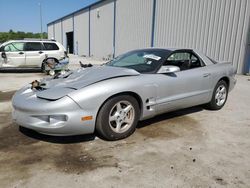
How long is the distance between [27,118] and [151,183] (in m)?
1.85

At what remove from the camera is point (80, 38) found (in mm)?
31156

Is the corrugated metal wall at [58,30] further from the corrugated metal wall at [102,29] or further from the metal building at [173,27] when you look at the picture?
the corrugated metal wall at [102,29]

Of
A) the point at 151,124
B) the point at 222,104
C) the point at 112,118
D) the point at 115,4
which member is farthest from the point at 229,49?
the point at 115,4

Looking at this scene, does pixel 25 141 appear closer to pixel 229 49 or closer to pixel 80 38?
pixel 229 49

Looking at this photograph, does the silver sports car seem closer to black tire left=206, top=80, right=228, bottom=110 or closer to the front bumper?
the front bumper

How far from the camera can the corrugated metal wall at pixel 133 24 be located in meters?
16.9

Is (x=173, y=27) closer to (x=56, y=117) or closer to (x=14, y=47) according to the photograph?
(x=14, y=47)

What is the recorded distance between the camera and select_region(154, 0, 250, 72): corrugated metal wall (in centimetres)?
1062

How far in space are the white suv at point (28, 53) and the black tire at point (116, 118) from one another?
9.26 metres

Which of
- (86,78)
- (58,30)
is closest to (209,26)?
(86,78)

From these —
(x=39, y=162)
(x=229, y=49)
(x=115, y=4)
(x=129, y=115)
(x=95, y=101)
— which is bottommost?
(x=39, y=162)

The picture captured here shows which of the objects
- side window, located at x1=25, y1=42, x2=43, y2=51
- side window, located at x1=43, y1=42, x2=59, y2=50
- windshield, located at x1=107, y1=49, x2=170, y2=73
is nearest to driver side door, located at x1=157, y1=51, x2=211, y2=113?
windshield, located at x1=107, y1=49, x2=170, y2=73

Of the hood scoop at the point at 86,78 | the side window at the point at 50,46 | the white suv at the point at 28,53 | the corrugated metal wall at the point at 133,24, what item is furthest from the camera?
the corrugated metal wall at the point at 133,24

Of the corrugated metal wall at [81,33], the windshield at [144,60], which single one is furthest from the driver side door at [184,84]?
the corrugated metal wall at [81,33]
